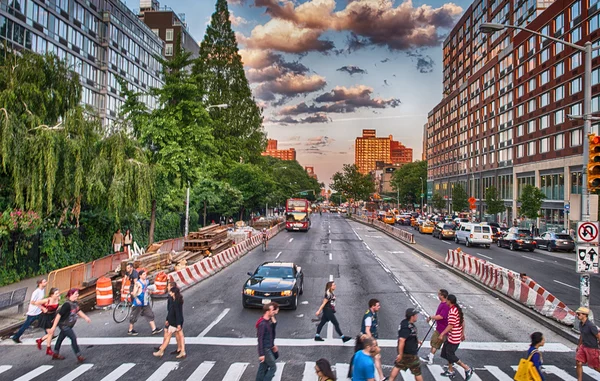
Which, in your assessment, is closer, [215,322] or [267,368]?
[267,368]

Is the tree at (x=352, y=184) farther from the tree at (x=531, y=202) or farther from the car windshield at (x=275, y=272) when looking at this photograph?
the car windshield at (x=275, y=272)

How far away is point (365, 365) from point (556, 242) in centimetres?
3635

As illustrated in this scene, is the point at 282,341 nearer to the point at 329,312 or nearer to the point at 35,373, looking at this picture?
the point at 329,312

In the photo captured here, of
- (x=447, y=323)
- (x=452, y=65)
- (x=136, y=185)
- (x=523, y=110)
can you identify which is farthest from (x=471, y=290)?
(x=452, y=65)

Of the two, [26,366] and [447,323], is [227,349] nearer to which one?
[26,366]

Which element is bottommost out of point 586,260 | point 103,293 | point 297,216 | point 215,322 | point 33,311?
point 215,322

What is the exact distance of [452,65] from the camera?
332 feet

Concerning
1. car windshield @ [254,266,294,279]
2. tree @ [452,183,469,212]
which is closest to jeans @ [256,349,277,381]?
car windshield @ [254,266,294,279]

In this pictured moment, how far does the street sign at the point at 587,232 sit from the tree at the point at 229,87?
44365 millimetres

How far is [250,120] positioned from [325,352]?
49164mm

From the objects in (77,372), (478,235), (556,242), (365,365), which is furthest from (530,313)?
(556,242)

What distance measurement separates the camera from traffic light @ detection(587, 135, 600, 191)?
11.1 m

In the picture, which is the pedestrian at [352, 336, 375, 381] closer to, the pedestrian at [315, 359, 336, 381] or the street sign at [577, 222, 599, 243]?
the pedestrian at [315, 359, 336, 381]

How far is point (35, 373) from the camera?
895 cm
